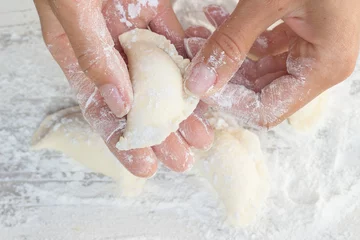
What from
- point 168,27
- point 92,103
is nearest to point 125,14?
point 168,27

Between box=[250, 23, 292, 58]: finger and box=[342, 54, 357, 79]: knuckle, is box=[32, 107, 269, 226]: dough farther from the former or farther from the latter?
box=[342, 54, 357, 79]: knuckle

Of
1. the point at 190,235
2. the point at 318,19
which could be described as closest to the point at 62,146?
the point at 190,235

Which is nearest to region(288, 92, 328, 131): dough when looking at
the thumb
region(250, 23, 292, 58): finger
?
region(250, 23, 292, 58): finger

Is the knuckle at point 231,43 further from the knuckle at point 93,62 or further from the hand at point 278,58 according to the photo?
the knuckle at point 93,62

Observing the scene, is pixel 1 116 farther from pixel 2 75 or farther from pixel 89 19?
pixel 89 19

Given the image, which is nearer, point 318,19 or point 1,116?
point 318,19

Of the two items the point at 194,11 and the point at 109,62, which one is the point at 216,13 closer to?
the point at 194,11

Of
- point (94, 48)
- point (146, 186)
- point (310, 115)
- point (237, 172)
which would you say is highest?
point (94, 48)
